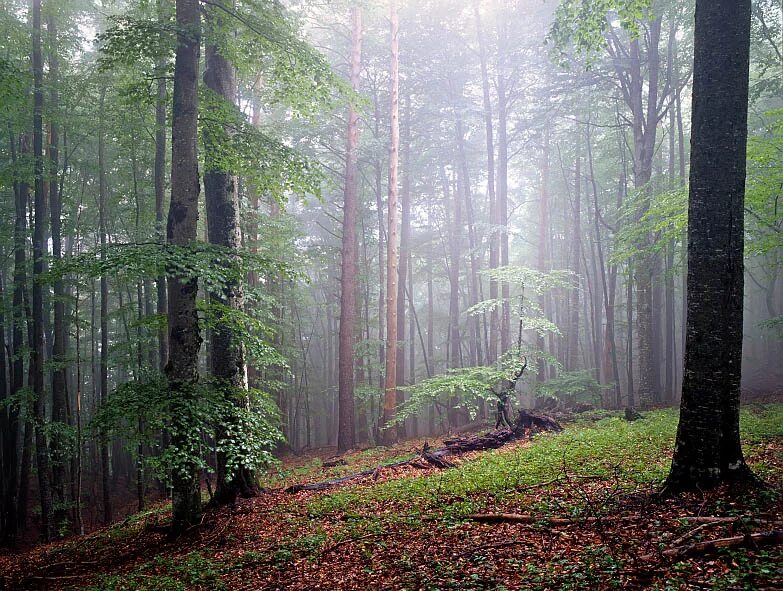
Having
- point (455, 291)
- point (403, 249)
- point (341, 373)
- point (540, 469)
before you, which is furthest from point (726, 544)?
point (455, 291)


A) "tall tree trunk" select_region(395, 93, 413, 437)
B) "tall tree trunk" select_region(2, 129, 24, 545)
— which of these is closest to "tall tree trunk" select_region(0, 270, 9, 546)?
"tall tree trunk" select_region(2, 129, 24, 545)

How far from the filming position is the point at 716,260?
15.8 ft

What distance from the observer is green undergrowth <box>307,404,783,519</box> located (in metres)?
6.36

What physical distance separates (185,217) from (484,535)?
5793 millimetres

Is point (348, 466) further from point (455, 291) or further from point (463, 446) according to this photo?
point (455, 291)

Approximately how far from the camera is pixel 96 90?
14.2 meters

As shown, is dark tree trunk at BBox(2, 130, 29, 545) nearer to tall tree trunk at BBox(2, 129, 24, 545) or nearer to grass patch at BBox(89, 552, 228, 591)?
tall tree trunk at BBox(2, 129, 24, 545)

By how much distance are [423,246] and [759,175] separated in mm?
19920

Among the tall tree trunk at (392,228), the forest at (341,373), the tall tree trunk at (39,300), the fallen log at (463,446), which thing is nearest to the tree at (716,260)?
the forest at (341,373)

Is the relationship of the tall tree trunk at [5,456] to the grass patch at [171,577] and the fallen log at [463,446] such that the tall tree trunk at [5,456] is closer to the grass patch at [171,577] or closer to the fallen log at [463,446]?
the fallen log at [463,446]

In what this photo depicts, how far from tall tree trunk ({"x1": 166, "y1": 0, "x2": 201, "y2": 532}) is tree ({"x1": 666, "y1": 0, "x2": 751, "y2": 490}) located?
616 cm

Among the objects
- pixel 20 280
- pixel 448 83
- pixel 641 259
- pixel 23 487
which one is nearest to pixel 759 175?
pixel 641 259

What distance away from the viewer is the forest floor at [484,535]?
3.83 metres

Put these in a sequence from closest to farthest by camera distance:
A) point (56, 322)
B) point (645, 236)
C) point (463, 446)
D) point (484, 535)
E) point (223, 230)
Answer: point (484, 535) → point (223, 230) → point (463, 446) → point (56, 322) → point (645, 236)
